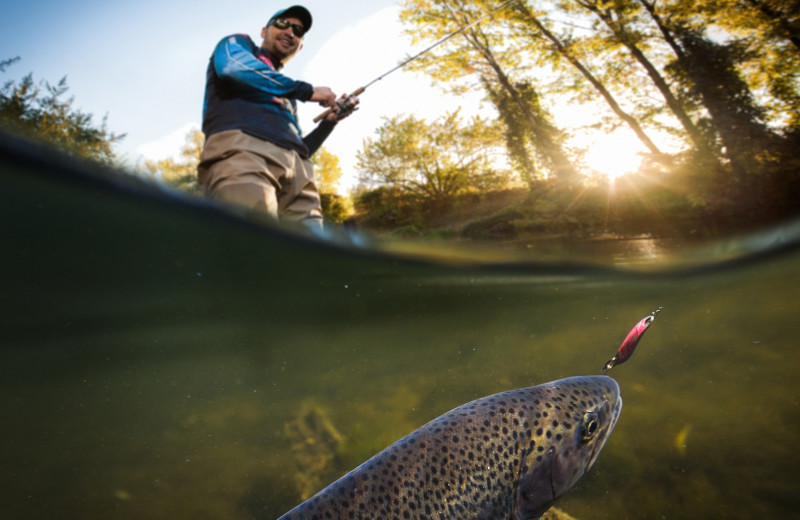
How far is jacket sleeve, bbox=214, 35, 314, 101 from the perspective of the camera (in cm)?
244

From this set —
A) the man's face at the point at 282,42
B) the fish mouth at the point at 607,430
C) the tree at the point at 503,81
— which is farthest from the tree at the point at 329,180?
the fish mouth at the point at 607,430

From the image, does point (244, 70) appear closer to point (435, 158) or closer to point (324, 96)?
point (324, 96)

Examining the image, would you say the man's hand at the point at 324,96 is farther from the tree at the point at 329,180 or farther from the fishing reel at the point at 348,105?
the tree at the point at 329,180

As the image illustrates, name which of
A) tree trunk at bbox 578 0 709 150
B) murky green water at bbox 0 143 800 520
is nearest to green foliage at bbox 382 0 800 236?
tree trunk at bbox 578 0 709 150

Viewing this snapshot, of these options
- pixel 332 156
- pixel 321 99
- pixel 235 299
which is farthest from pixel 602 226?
pixel 332 156

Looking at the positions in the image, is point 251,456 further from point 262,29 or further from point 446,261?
point 262,29

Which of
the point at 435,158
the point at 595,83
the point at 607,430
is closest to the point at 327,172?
the point at 435,158

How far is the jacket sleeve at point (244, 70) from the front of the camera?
244 cm

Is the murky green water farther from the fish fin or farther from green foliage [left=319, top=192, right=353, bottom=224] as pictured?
green foliage [left=319, top=192, right=353, bottom=224]

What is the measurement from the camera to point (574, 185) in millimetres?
10492

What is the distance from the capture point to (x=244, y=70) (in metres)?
2.43

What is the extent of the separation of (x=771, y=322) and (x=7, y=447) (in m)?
6.59

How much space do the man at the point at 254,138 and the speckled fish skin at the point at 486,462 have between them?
6.04 feet

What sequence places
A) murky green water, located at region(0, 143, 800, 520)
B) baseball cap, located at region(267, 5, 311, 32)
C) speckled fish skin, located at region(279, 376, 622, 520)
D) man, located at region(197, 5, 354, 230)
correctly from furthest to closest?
baseball cap, located at region(267, 5, 311, 32) → man, located at region(197, 5, 354, 230) → murky green water, located at region(0, 143, 800, 520) → speckled fish skin, located at region(279, 376, 622, 520)
